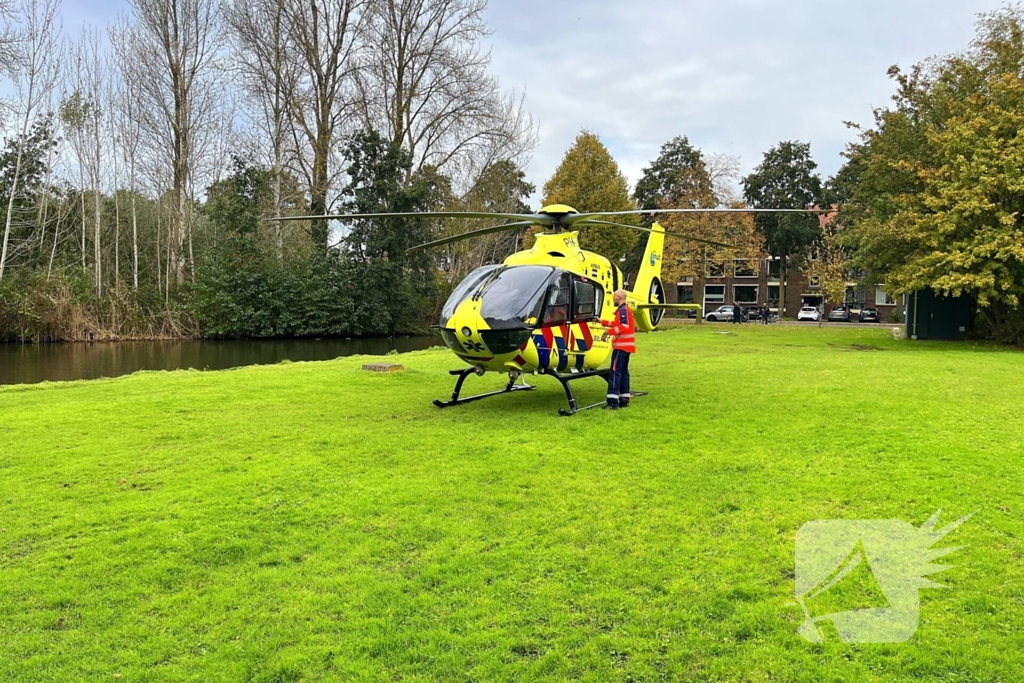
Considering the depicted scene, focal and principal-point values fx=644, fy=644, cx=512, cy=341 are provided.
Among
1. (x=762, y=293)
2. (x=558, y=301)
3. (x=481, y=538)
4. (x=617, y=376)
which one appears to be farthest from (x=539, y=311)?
(x=762, y=293)

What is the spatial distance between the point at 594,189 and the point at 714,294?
1497 inches

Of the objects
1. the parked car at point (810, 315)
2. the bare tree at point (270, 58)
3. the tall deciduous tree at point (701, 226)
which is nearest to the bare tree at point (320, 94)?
the bare tree at point (270, 58)

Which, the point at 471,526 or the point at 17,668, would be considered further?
the point at 471,526

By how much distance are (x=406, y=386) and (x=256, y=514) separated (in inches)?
259

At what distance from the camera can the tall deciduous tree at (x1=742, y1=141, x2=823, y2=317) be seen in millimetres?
49281

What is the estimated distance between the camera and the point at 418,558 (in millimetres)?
4195

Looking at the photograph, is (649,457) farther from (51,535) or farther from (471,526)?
(51,535)

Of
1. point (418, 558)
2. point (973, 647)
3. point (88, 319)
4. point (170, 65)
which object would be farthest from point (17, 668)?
point (170, 65)

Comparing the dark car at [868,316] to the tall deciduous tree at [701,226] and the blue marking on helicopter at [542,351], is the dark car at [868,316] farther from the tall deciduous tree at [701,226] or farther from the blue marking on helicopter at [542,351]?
the blue marking on helicopter at [542,351]

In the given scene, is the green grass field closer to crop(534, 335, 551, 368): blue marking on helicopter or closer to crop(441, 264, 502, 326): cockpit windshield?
crop(534, 335, 551, 368): blue marking on helicopter

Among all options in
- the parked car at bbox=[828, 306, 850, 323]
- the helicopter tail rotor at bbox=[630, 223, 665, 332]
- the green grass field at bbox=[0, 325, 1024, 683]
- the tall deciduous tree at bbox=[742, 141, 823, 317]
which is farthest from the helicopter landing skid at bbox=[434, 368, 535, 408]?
the parked car at bbox=[828, 306, 850, 323]

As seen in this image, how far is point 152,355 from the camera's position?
75.6 feet

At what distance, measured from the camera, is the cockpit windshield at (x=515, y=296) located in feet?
26.4

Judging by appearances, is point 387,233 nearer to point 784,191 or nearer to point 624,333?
Result: point 624,333
